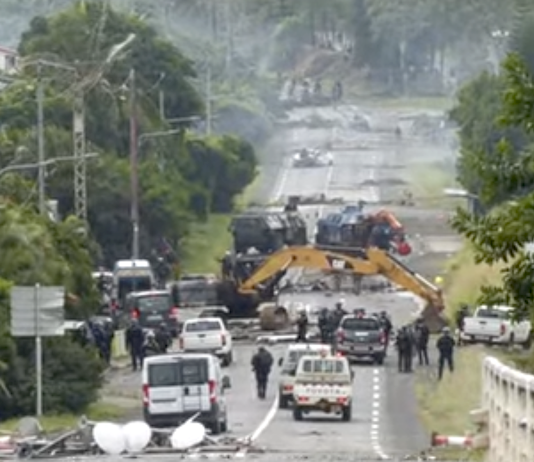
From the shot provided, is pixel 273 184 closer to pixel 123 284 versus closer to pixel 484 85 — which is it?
pixel 484 85

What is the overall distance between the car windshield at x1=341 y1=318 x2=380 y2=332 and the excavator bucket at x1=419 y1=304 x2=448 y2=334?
8803 millimetres

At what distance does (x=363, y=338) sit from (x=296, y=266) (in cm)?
1561

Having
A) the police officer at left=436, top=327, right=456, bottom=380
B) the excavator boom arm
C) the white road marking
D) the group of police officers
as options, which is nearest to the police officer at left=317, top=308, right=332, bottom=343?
the group of police officers

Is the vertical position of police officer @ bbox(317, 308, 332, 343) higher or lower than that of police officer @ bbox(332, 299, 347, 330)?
lower

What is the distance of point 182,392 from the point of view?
45.6 metres

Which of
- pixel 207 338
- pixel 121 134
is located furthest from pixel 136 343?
pixel 121 134

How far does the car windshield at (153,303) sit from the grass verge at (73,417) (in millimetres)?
14967

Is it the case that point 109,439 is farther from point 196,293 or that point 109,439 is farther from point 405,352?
point 196,293

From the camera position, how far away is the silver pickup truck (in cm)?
6153

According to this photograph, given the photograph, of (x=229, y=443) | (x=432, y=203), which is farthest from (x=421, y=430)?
(x=432, y=203)

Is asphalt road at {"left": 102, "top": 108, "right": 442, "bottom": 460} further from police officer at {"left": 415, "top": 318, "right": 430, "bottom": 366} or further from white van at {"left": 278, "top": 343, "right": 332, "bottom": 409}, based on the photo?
police officer at {"left": 415, "top": 318, "right": 430, "bottom": 366}

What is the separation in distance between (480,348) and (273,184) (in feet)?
223

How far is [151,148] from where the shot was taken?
336 ft

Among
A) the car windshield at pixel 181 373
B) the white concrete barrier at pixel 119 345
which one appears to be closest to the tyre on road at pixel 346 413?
the car windshield at pixel 181 373
